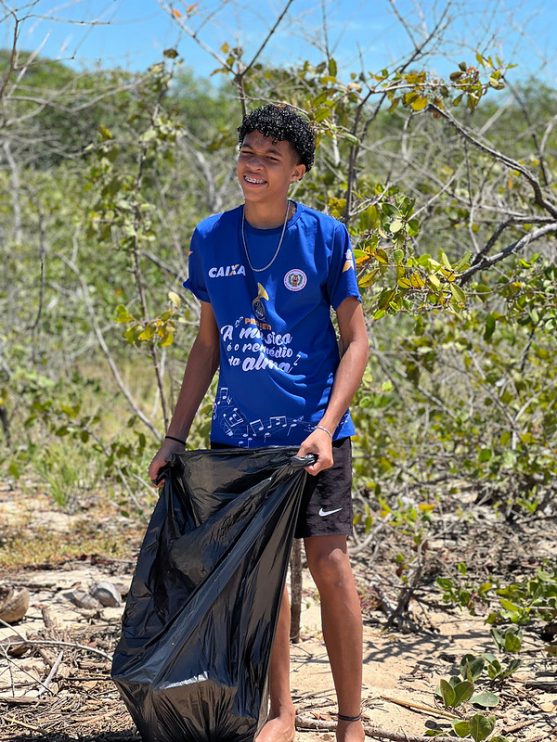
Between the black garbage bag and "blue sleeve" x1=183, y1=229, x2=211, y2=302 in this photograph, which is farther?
"blue sleeve" x1=183, y1=229, x2=211, y2=302

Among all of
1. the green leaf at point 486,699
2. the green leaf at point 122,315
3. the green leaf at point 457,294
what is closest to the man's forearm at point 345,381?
the green leaf at point 457,294

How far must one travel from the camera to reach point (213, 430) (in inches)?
100

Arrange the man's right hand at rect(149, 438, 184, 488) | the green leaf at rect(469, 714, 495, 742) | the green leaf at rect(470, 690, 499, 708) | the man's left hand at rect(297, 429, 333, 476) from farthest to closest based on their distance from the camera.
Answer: the green leaf at rect(470, 690, 499, 708) < the man's right hand at rect(149, 438, 184, 488) < the green leaf at rect(469, 714, 495, 742) < the man's left hand at rect(297, 429, 333, 476)

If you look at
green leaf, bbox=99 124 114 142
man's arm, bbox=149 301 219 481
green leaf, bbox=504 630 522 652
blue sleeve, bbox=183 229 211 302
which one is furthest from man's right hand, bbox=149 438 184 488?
green leaf, bbox=99 124 114 142

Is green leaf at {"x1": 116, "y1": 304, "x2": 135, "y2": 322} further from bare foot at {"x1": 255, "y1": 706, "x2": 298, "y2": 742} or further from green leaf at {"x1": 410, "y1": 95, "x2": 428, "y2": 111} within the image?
bare foot at {"x1": 255, "y1": 706, "x2": 298, "y2": 742}

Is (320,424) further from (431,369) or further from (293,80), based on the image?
(293,80)

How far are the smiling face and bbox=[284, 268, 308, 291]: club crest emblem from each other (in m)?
0.18

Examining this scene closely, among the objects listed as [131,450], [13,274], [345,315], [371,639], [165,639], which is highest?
[13,274]

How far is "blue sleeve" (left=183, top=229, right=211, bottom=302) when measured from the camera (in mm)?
2562

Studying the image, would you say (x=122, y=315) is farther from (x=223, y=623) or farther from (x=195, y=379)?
(x=223, y=623)

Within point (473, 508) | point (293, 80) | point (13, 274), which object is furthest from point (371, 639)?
point (13, 274)

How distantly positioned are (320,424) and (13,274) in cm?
676

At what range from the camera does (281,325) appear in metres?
2.38

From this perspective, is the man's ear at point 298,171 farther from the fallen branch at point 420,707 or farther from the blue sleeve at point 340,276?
the fallen branch at point 420,707
